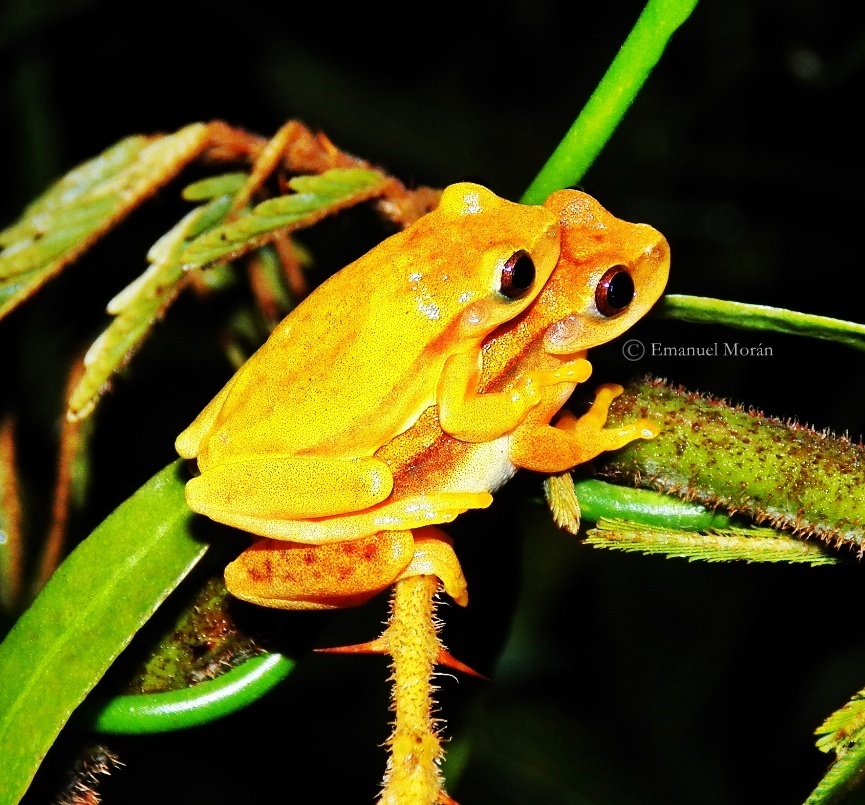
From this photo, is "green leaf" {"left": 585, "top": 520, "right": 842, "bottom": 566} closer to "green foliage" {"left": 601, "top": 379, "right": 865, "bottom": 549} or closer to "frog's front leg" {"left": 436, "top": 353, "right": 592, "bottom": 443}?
"green foliage" {"left": 601, "top": 379, "right": 865, "bottom": 549}

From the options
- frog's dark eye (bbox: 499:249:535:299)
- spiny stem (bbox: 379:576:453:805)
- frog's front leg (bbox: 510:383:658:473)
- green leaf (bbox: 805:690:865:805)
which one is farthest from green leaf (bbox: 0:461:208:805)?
green leaf (bbox: 805:690:865:805)

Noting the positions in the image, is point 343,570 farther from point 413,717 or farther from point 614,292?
point 614,292

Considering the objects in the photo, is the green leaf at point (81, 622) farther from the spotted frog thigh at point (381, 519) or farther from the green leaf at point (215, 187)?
the green leaf at point (215, 187)

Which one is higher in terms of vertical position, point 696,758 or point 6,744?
point 696,758

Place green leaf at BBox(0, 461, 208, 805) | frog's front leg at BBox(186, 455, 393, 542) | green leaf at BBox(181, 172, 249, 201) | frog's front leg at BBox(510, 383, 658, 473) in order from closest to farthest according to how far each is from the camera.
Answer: green leaf at BBox(0, 461, 208, 805) < frog's front leg at BBox(510, 383, 658, 473) < frog's front leg at BBox(186, 455, 393, 542) < green leaf at BBox(181, 172, 249, 201)

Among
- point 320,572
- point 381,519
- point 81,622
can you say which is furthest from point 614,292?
point 81,622

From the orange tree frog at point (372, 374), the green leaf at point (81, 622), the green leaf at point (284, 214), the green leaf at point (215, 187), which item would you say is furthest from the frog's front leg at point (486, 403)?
the green leaf at point (215, 187)

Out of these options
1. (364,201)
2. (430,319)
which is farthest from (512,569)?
(364,201)

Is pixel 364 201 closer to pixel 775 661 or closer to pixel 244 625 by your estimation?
pixel 244 625
